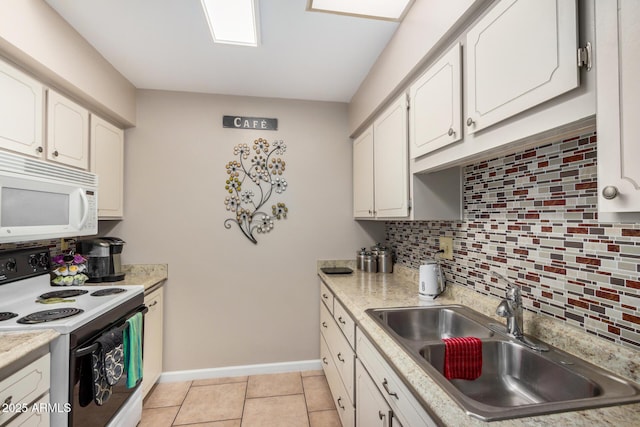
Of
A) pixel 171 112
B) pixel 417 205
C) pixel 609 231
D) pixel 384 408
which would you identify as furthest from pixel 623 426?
pixel 171 112

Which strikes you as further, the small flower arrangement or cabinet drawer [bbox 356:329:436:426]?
the small flower arrangement

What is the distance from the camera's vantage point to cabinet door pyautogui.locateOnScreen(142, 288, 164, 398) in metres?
2.26

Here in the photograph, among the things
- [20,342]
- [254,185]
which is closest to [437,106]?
[254,185]

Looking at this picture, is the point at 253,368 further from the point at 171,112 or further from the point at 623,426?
the point at 623,426

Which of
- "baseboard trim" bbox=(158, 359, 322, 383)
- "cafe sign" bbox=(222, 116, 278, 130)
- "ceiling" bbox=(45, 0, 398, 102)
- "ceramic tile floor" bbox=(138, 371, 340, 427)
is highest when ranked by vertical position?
"ceiling" bbox=(45, 0, 398, 102)

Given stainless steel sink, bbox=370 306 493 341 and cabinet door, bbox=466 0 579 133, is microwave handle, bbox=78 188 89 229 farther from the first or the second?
cabinet door, bbox=466 0 579 133

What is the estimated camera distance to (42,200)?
5.10 ft

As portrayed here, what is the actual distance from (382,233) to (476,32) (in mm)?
2032

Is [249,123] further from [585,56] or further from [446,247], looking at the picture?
[585,56]

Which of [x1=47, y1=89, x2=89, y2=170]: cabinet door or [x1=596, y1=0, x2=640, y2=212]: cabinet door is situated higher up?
[x1=47, y1=89, x2=89, y2=170]: cabinet door

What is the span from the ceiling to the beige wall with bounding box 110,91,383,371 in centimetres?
25

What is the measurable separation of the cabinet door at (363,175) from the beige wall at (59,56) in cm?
192

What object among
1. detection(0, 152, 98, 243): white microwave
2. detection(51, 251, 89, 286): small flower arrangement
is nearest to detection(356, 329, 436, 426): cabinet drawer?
detection(0, 152, 98, 243): white microwave

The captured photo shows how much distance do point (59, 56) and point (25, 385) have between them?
65.8 inches
